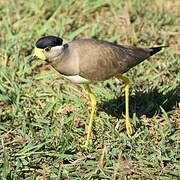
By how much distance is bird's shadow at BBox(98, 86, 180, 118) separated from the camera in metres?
4.75

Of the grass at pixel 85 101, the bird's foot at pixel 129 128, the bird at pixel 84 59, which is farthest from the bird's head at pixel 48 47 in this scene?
the bird's foot at pixel 129 128

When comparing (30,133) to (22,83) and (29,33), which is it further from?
(29,33)

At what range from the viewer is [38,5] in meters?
6.36

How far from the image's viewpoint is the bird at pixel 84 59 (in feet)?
13.5

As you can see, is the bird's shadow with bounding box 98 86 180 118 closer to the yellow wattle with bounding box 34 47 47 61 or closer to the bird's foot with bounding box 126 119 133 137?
the bird's foot with bounding box 126 119 133 137

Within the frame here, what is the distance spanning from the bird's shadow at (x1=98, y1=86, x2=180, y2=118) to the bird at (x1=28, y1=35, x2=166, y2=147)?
0.33 meters

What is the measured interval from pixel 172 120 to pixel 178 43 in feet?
4.55

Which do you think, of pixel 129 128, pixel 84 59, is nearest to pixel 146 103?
pixel 129 128

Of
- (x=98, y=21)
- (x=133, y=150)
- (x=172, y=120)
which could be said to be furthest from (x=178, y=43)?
(x=133, y=150)

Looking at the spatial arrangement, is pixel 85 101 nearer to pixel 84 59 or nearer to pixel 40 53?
pixel 84 59

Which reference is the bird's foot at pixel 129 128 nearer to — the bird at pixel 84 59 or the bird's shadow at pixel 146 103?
the bird at pixel 84 59

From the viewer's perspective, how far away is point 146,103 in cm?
483

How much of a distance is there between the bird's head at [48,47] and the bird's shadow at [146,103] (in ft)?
2.91

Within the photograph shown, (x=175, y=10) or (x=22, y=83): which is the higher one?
(x=175, y=10)
